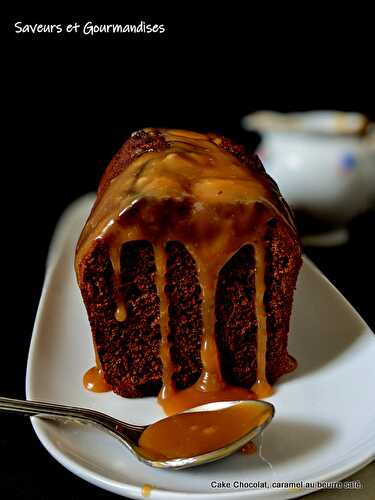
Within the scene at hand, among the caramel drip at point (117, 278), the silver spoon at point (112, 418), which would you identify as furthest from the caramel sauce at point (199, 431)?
the caramel drip at point (117, 278)

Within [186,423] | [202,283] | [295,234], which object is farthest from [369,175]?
[186,423]

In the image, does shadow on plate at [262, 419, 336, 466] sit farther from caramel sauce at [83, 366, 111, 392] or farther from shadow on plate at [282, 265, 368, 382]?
caramel sauce at [83, 366, 111, 392]

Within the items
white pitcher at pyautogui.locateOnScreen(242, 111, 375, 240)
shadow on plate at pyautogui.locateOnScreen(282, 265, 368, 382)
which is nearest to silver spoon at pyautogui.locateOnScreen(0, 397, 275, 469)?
shadow on plate at pyautogui.locateOnScreen(282, 265, 368, 382)

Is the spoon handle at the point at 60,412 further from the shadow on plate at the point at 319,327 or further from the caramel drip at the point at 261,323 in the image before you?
the shadow on plate at the point at 319,327

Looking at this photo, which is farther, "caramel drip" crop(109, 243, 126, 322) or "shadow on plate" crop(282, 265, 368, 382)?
"shadow on plate" crop(282, 265, 368, 382)

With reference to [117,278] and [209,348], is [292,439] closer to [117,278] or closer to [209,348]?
[209,348]

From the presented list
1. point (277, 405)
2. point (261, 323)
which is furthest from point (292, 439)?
point (261, 323)

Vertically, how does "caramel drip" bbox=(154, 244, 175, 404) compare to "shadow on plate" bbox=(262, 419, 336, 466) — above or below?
above
